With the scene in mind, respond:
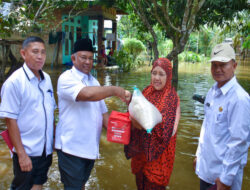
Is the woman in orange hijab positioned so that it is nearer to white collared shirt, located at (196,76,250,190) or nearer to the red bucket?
the red bucket

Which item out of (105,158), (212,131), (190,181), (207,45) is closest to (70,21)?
(105,158)

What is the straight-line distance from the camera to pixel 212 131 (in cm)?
197

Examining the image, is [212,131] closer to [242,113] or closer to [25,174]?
[242,113]

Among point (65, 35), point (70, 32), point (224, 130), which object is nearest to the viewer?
point (224, 130)

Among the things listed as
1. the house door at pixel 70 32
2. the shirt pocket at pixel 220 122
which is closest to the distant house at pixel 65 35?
the house door at pixel 70 32

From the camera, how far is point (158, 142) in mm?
2375

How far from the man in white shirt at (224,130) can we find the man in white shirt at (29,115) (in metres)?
1.33

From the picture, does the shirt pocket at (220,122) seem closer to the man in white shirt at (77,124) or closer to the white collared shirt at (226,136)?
the white collared shirt at (226,136)

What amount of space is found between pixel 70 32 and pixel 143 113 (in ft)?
43.3

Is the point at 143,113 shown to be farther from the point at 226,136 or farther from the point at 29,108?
the point at 29,108

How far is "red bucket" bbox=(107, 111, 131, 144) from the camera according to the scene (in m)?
2.12

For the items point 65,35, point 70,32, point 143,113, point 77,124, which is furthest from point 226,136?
point 65,35

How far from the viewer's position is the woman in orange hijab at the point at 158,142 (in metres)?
2.36

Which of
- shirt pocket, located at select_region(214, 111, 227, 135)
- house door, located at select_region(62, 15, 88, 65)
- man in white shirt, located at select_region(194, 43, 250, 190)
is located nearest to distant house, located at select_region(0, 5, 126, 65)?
house door, located at select_region(62, 15, 88, 65)
